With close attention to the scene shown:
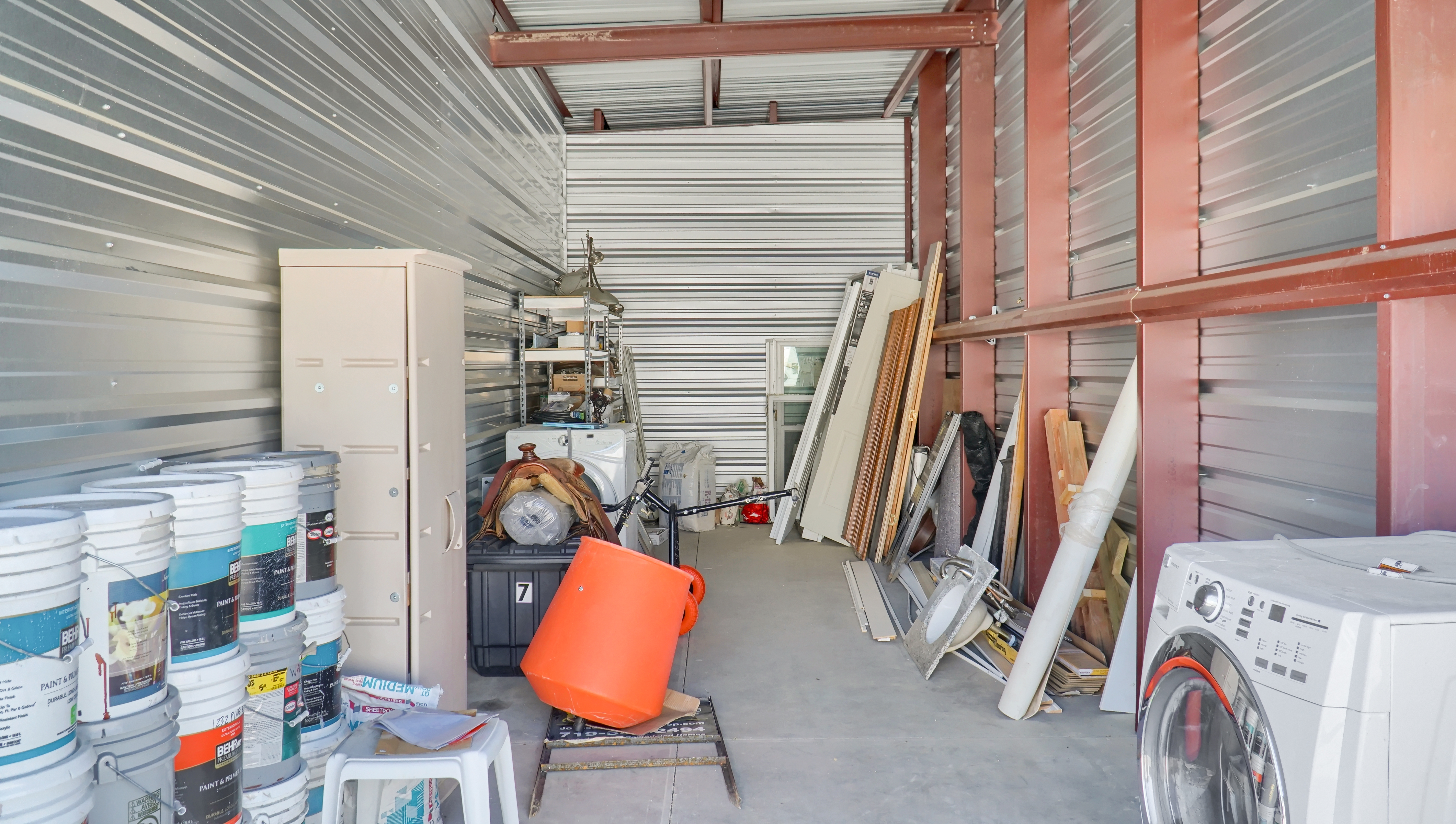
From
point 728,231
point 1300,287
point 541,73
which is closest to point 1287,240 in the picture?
point 1300,287

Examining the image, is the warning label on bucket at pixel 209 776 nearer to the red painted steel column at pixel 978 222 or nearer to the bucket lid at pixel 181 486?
the bucket lid at pixel 181 486

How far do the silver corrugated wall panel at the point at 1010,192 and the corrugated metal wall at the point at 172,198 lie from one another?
4.02 meters

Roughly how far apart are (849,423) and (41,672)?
642cm

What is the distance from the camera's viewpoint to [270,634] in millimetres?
2229

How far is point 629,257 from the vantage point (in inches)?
336

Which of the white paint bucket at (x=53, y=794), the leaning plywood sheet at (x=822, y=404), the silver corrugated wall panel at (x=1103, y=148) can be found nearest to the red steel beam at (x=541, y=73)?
the leaning plywood sheet at (x=822, y=404)

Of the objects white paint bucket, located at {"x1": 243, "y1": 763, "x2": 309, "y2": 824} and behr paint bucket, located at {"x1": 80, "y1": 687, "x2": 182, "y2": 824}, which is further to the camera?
white paint bucket, located at {"x1": 243, "y1": 763, "x2": 309, "y2": 824}

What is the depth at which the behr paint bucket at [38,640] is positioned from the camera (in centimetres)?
132

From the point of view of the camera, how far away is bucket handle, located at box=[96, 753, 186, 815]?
156 centimetres

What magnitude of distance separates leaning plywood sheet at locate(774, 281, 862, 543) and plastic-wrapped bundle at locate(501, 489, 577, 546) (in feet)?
12.3

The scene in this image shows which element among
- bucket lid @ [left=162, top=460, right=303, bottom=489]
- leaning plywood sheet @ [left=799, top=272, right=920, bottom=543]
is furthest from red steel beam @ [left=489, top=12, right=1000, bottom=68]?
bucket lid @ [left=162, top=460, right=303, bottom=489]

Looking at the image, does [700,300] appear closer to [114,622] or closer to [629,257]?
[629,257]

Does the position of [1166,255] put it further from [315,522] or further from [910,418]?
[315,522]

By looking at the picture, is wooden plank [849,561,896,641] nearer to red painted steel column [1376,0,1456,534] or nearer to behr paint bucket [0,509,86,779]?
red painted steel column [1376,0,1456,534]
